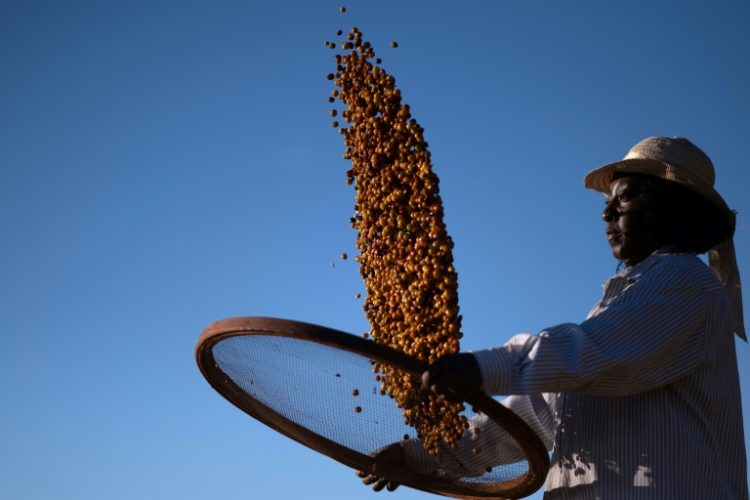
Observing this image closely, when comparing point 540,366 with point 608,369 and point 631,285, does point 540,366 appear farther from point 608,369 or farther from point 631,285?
point 631,285

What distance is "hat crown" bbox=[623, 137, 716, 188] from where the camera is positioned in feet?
11.9

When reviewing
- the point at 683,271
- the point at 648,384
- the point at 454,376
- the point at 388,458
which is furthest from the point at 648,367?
the point at 388,458

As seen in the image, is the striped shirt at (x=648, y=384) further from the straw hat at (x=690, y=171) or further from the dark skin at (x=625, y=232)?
the straw hat at (x=690, y=171)

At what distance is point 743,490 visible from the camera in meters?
3.26

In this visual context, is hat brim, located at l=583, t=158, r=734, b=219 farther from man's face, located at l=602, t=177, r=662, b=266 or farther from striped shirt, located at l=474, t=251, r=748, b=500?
striped shirt, located at l=474, t=251, r=748, b=500

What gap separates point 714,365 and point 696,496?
1.57 feet

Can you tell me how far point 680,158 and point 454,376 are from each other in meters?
1.60

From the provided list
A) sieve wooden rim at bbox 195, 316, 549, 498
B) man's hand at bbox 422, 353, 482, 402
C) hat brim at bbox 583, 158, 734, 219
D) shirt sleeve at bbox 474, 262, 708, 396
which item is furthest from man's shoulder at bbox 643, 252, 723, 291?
man's hand at bbox 422, 353, 482, 402

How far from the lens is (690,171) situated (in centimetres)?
364

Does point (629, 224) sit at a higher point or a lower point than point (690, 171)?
lower

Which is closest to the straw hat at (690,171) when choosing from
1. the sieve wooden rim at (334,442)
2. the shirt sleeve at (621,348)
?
the shirt sleeve at (621,348)

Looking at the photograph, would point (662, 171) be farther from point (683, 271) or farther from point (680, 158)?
point (683, 271)

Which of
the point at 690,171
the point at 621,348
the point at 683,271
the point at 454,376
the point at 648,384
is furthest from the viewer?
the point at 690,171

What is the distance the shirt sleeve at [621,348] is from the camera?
9.24 ft
